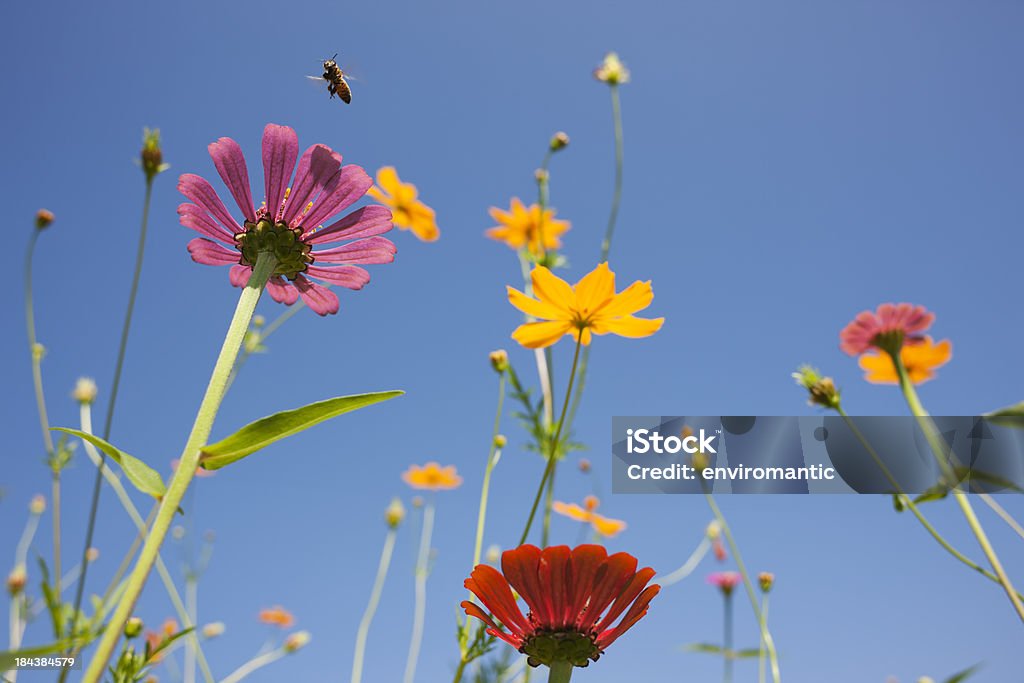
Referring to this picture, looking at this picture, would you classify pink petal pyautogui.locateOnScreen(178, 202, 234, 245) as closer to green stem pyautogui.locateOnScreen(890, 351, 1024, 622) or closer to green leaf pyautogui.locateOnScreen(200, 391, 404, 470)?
green leaf pyautogui.locateOnScreen(200, 391, 404, 470)

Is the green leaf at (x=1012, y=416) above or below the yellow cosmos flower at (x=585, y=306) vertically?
below

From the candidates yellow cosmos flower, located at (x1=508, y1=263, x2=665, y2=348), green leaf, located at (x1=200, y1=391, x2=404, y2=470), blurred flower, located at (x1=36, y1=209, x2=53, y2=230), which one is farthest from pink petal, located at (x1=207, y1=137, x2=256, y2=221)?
blurred flower, located at (x1=36, y1=209, x2=53, y2=230)

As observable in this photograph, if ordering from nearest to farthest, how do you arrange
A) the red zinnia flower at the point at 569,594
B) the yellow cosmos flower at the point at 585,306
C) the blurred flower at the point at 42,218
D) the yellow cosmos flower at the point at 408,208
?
the red zinnia flower at the point at 569,594 → the yellow cosmos flower at the point at 585,306 → the blurred flower at the point at 42,218 → the yellow cosmos flower at the point at 408,208

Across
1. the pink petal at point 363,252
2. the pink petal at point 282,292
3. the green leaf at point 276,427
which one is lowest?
the green leaf at point 276,427

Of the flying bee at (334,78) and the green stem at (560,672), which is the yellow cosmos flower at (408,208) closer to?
the flying bee at (334,78)

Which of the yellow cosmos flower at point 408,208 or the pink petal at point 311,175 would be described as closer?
the pink petal at point 311,175

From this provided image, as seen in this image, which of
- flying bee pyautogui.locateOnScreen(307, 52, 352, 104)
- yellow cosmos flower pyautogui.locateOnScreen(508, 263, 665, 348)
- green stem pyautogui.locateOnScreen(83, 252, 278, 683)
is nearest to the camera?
green stem pyautogui.locateOnScreen(83, 252, 278, 683)

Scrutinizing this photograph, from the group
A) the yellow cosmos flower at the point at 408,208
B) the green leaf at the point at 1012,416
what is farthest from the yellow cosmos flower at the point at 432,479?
the green leaf at the point at 1012,416
